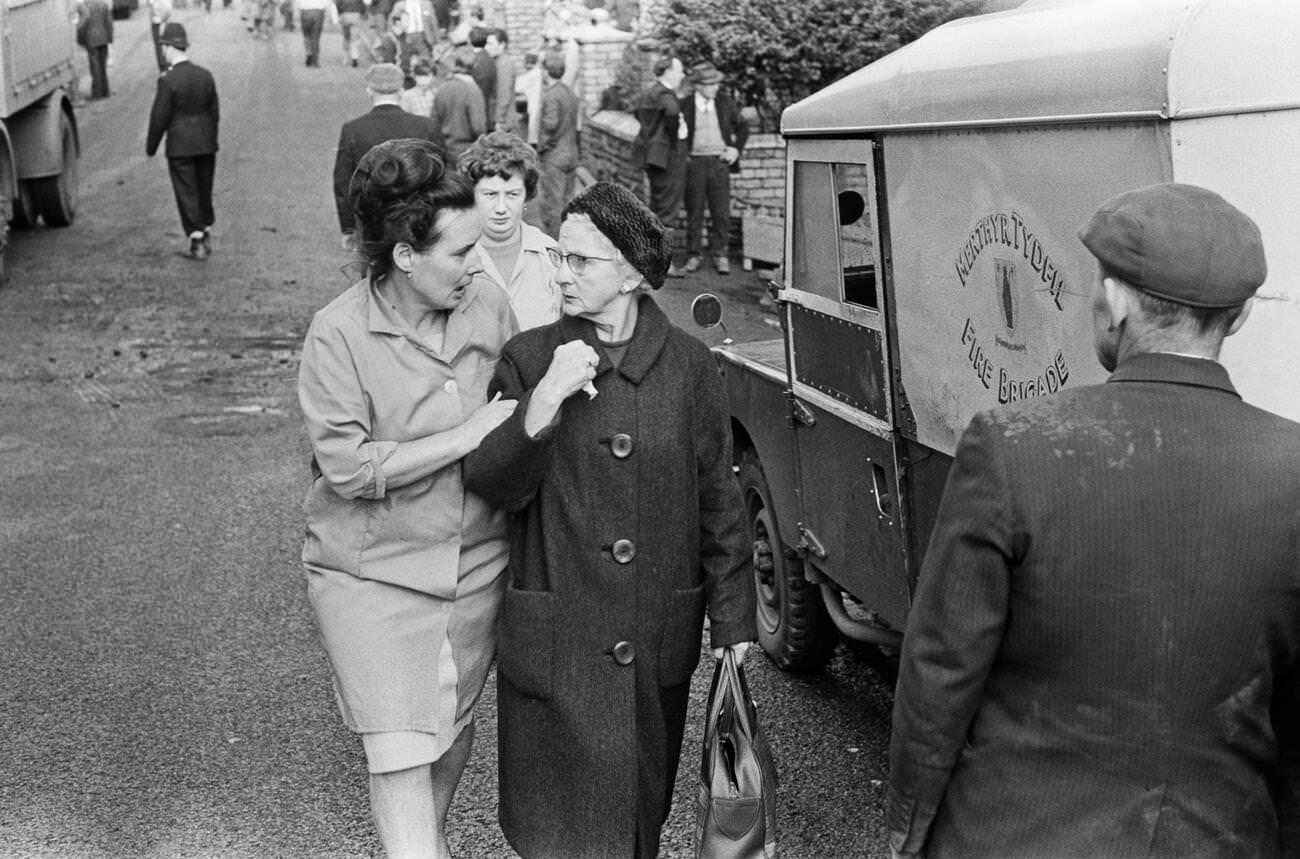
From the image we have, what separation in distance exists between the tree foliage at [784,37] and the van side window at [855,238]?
1100 centimetres

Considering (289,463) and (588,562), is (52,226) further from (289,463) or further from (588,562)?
(588,562)

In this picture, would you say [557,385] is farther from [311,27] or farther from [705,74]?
[311,27]

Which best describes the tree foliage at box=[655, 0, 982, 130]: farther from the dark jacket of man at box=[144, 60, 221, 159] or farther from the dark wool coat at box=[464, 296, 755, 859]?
the dark wool coat at box=[464, 296, 755, 859]

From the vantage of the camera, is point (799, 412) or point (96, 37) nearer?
point (799, 412)

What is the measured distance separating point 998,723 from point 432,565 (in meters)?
1.50

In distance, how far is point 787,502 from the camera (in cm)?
594

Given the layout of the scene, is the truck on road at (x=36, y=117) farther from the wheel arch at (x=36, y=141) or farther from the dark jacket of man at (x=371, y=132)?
the dark jacket of man at (x=371, y=132)

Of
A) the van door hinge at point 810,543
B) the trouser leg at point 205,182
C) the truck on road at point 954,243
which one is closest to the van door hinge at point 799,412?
the truck on road at point 954,243

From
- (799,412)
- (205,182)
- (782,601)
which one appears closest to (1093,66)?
(799,412)

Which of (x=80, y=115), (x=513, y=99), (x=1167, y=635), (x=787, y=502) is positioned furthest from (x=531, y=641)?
(x=80, y=115)

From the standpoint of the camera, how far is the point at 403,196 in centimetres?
355

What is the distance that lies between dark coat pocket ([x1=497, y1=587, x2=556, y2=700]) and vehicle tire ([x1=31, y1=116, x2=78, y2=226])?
15.0m

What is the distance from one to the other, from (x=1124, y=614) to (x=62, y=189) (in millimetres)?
16804

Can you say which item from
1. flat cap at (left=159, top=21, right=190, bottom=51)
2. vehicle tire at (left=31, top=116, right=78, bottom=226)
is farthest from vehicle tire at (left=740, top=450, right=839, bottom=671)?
vehicle tire at (left=31, top=116, right=78, bottom=226)
